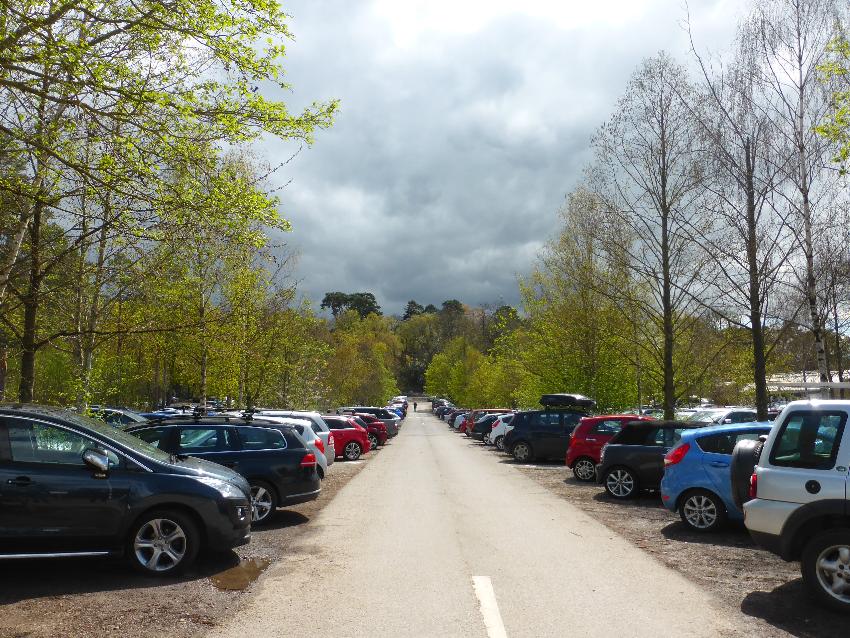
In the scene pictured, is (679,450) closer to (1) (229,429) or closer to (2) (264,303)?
(1) (229,429)

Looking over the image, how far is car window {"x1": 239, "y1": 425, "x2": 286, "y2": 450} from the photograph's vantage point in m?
10.8

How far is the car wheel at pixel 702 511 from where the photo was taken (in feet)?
33.8

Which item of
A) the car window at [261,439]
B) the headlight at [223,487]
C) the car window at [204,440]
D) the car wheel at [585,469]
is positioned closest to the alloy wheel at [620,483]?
the car wheel at [585,469]

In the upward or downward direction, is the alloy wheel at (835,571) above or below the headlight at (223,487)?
below

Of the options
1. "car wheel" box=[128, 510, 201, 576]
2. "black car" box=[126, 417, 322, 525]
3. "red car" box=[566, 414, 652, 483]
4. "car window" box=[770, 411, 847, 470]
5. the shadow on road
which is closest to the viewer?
the shadow on road

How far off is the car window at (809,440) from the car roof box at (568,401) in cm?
1846

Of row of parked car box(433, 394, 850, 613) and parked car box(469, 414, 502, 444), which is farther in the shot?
parked car box(469, 414, 502, 444)

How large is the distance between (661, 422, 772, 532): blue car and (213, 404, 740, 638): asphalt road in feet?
4.37

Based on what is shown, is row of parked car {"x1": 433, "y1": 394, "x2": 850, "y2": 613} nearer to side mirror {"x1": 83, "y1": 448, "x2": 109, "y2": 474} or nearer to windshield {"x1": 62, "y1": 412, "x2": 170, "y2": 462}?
windshield {"x1": 62, "y1": 412, "x2": 170, "y2": 462}

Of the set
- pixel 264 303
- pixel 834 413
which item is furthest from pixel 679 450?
pixel 264 303

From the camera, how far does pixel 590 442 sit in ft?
59.6

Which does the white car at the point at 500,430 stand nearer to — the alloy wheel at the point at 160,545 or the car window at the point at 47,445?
the alloy wheel at the point at 160,545

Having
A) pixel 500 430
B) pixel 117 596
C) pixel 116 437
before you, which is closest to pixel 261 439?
pixel 116 437

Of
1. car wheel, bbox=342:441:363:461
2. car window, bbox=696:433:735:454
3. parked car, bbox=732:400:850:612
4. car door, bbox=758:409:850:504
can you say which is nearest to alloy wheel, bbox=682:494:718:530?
car window, bbox=696:433:735:454
